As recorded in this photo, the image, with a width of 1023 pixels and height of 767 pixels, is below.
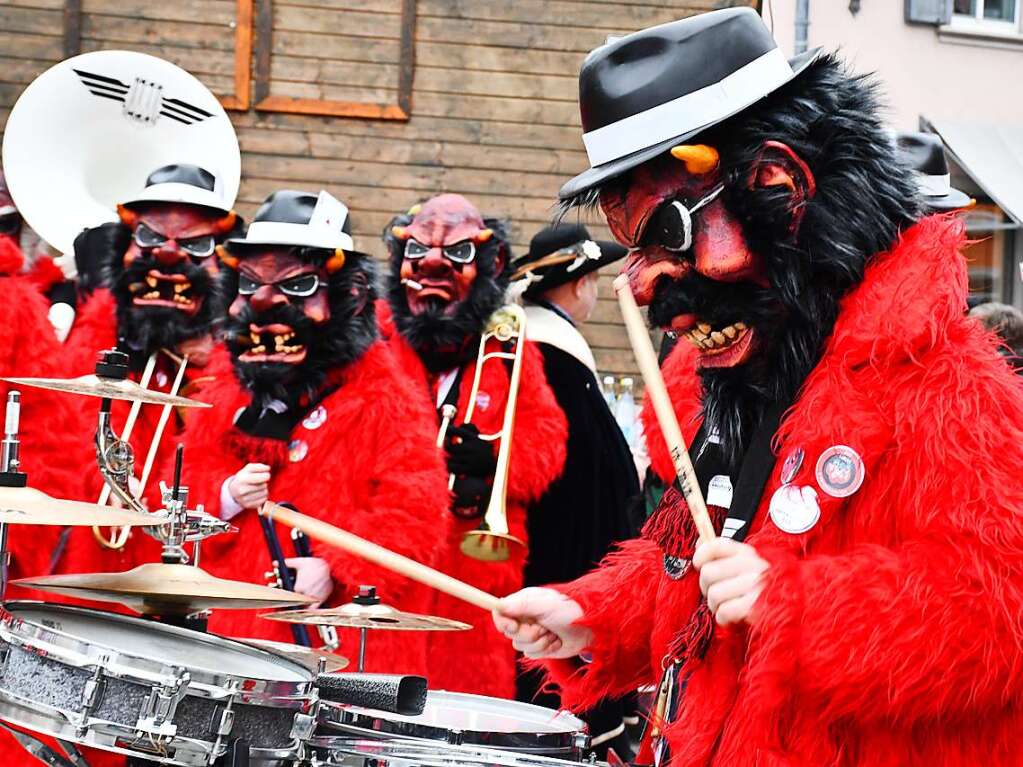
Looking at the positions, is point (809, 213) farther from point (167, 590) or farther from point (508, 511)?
point (508, 511)

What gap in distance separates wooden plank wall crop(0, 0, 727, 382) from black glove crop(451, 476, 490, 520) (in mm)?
4715

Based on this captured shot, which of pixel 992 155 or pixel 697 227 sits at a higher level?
pixel 697 227

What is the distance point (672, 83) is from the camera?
2.40m

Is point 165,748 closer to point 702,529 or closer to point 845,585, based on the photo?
point 702,529

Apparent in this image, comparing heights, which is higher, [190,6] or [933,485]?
[190,6]

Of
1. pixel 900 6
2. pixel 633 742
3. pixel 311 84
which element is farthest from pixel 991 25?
pixel 633 742

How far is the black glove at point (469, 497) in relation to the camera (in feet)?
18.1

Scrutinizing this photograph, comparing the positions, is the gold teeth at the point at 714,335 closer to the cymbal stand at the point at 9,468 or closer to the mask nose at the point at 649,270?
the mask nose at the point at 649,270

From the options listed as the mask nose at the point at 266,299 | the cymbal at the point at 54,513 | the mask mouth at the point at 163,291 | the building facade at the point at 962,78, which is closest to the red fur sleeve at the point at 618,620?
the cymbal at the point at 54,513

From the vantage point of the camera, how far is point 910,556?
2135mm

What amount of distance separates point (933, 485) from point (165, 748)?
5.68ft

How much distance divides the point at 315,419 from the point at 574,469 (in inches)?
58.9

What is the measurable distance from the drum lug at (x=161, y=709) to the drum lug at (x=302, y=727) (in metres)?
0.27

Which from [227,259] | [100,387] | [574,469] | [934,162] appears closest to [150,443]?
[227,259]
